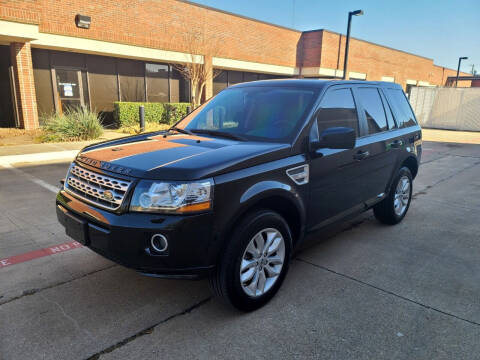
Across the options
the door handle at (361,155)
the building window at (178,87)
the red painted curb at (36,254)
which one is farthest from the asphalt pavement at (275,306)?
the building window at (178,87)

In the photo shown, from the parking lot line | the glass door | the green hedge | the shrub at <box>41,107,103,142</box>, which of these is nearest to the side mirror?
the parking lot line

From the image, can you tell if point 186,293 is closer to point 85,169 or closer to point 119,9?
point 85,169

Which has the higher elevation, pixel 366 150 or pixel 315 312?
pixel 366 150

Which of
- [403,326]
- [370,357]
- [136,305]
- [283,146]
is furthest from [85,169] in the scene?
[403,326]

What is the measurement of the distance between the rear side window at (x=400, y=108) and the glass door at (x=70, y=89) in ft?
46.5

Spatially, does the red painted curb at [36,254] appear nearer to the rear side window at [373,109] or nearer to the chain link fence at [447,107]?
the rear side window at [373,109]

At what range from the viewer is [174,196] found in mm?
2480

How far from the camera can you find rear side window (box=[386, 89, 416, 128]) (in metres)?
4.89

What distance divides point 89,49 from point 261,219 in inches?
597

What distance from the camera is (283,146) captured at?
311 cm

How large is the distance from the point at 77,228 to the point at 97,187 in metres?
0.37

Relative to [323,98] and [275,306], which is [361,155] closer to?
[323,98]

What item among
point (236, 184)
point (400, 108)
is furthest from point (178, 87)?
point (236, 184)

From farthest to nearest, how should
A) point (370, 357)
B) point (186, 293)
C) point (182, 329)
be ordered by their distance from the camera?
point (186, 293)
point (182, 329)
point (370, 357)
